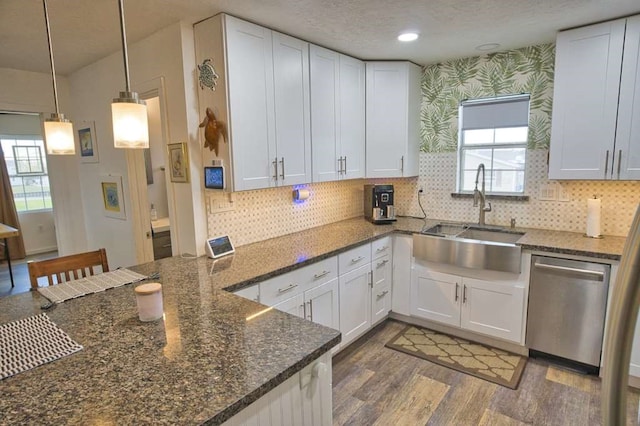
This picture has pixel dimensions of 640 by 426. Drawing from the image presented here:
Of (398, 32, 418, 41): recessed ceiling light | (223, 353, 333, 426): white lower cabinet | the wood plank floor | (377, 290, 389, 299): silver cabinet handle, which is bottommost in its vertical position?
the wood plank floor

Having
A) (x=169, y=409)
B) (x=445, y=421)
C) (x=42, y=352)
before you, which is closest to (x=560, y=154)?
(x=445, y=421)

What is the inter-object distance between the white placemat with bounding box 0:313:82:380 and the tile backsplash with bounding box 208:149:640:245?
1182 mm

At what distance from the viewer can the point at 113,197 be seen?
3.28 m

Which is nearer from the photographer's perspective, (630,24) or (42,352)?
(42,352)

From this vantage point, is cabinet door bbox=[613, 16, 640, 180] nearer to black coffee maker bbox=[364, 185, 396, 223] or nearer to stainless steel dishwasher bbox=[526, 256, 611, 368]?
stainless steel dishwasher bbox=[526, 256, 611, 368]

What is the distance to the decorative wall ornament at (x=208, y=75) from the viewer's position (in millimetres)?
2244

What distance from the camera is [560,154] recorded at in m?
2.71

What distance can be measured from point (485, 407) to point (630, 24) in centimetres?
268

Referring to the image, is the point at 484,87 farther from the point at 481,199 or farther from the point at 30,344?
the point at 30,344

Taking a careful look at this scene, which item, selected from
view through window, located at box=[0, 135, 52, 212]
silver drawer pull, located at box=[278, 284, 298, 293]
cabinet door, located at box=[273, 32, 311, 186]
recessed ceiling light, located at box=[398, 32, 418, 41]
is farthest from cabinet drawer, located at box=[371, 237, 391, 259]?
view through window, located at box=[0, 135, 52, 212]

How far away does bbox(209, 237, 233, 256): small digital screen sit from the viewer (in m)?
2.41

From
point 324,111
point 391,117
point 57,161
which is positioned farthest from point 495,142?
point 57,161

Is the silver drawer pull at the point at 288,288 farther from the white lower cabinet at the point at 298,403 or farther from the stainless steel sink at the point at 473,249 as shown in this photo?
the stainless steel sink at the point at 473,249

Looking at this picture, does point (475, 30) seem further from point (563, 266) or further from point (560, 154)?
point (563, 266)
